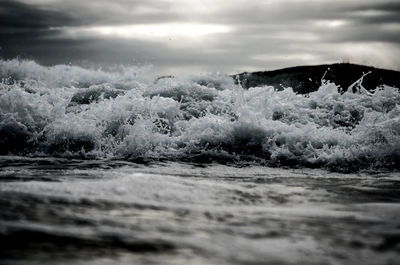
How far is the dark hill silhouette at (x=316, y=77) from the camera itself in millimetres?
15415

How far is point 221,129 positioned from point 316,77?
386 inches

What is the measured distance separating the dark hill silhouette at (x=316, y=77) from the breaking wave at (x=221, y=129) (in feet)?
20.1

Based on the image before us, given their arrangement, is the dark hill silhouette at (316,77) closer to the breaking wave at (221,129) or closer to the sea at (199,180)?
the sea at (199,180)

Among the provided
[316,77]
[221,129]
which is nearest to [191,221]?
[221,129]

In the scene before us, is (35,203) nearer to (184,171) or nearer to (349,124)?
(184,171)

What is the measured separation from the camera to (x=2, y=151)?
6.58m

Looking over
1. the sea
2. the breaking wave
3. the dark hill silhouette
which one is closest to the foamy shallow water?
the sea

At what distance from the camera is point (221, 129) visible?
23.1 feet

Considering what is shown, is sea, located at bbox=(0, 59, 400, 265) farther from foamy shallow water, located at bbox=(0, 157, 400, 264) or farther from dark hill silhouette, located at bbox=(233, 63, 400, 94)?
dark hill silhouette, located at bbox=(233, 63, 400, 94)

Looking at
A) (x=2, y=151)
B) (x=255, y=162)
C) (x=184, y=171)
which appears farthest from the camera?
(x=2, y=151)

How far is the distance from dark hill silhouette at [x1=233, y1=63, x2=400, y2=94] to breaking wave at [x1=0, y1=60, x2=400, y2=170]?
613cm

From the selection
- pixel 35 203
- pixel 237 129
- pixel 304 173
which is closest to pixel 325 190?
pixel 304 173

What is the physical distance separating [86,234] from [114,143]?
4.64 meters

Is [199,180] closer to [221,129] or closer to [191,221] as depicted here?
[191,221]
